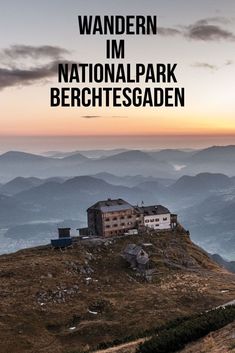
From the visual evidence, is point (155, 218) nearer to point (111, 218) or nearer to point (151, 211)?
point (151, 211)

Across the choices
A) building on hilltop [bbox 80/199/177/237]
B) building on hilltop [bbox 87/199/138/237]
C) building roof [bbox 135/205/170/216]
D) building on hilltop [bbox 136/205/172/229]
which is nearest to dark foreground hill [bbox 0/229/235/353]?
building on hilltop [bbox 87/199/138/237]

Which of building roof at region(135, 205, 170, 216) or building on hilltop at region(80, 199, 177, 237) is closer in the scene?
building on hilltop at region(80, 199, 177, 237)

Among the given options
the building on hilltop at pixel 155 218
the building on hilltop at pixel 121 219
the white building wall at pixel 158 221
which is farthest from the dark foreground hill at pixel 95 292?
the building on hilltop at pixel 155 218

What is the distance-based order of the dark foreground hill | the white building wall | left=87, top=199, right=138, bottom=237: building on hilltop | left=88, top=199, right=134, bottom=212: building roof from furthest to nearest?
the white building wall, left=88, top=199, right=134, bottom=212: building roof, left=87, top=199, right=138, bottom=237: building on hilltop, the dark foreground hill

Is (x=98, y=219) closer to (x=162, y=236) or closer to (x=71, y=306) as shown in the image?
(x=162, y=236)

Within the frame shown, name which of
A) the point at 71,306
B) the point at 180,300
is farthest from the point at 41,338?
the point at 180,300

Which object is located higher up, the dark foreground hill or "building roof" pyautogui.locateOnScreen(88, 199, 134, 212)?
"building roof" pyautogui.locateOnScreen(88, 199, 134, 212)

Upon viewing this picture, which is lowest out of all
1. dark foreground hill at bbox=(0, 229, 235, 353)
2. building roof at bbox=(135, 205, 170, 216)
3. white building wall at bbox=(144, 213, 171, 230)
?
dark foreground hill at bbox=(0, 229, 235, 353)

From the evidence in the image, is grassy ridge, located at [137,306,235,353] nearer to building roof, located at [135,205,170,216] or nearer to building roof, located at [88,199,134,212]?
building roof, located at [88,199,134,212]

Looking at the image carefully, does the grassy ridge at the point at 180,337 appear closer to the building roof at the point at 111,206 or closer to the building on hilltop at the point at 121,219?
the building on hilltop at the point at 121,219
